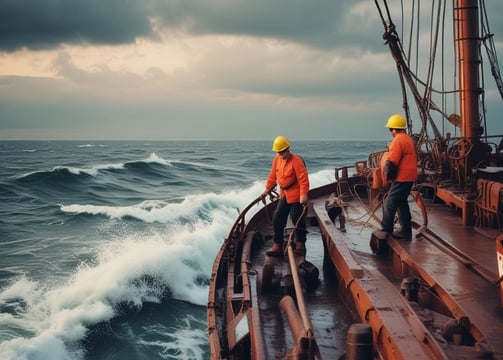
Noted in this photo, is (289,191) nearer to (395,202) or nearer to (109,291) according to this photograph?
(395,202)

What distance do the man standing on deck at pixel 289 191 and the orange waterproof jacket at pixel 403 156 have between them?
1.14m

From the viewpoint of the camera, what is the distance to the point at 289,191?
21.6ft

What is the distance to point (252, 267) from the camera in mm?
6863

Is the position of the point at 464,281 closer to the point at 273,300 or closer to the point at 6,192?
the point at 273,300

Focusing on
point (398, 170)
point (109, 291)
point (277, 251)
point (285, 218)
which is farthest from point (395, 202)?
point (109, 291)

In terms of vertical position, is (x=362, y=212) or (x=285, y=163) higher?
(x=285, y=163)

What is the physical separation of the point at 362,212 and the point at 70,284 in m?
7.31

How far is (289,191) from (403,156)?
1.55m

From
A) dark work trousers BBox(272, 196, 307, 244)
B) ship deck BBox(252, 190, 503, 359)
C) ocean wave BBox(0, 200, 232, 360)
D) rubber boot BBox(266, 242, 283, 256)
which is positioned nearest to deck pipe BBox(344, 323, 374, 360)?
ship deck BBox(252, 190, 503, 359)

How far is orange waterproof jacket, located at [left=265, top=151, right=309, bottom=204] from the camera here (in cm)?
636

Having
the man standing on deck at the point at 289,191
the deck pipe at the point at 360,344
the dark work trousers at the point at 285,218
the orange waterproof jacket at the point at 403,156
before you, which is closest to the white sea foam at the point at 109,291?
the dark work trousers at the point at 285,218

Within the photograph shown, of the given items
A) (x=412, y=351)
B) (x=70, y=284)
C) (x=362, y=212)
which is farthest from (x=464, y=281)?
(x=70, y=284)

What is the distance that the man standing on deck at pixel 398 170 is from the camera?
6.04 metres

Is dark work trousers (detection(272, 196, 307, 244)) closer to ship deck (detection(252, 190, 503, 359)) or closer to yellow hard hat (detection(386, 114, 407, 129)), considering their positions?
ship deck (detection(252, 190, 503, 359))
